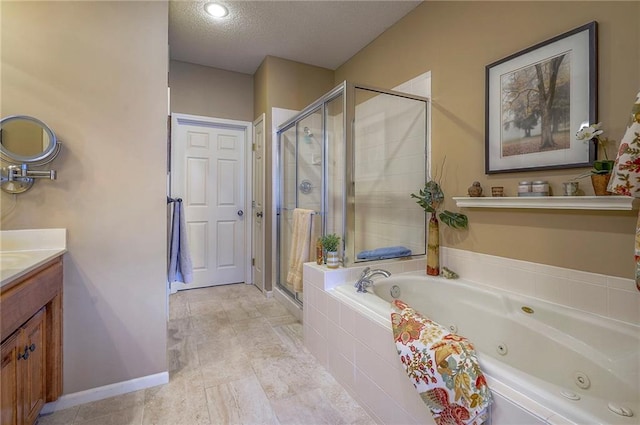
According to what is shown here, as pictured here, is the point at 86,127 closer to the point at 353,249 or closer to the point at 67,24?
the point at 67,24

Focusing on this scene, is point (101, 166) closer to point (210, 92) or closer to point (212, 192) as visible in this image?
point (212, 192)

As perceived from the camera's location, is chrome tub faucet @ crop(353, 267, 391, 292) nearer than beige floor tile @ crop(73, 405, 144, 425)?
No

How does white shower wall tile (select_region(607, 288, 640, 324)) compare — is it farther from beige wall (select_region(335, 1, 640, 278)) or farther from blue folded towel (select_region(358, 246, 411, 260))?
blue folded towel (select_region(358, 246, 411, 260))

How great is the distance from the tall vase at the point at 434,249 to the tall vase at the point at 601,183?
93cm

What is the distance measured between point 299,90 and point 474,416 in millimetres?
3150

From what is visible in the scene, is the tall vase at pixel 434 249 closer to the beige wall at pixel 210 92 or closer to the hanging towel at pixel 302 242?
the hanging towel at pixel 302 242

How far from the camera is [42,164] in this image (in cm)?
148

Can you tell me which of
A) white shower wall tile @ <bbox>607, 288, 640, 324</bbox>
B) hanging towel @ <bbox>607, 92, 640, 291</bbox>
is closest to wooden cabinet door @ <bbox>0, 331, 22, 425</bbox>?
hanging towel @ <bbox>607, 92, 640, 291</bbox>

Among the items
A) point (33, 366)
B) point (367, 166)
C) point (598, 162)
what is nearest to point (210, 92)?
point (367, 166)

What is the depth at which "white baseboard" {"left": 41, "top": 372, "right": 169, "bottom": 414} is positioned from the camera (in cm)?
152

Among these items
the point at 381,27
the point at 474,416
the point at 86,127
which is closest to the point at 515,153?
the point at 474,416

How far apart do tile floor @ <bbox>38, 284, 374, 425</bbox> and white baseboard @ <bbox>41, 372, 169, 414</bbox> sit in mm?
30

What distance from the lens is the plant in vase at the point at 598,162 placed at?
1.30 m

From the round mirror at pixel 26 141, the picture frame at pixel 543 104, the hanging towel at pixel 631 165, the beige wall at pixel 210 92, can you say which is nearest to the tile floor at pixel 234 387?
the round mirror at pixel 26 141
